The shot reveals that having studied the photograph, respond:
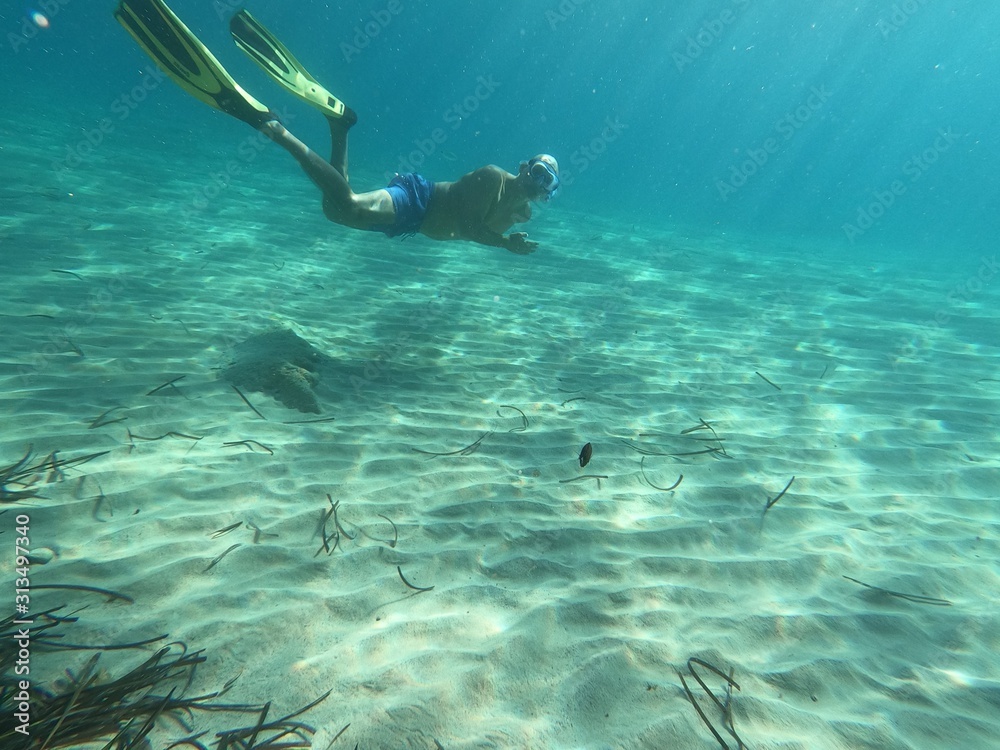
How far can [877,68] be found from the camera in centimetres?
10306

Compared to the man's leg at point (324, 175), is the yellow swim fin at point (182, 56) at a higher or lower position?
higher

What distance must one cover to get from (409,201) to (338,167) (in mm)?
1156

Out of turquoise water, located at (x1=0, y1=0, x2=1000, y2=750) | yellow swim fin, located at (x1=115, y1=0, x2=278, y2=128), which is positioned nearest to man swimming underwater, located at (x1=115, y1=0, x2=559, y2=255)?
yellow swim fin, located at (x1=115, y1=0, x2=278, y2=128)

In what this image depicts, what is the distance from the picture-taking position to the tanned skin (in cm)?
589

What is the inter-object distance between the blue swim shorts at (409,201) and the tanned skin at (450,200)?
9 centimetres

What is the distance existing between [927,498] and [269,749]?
5.10 meters

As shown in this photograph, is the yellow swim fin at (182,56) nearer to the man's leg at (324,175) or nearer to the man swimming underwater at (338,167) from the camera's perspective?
the man swimming underwater at (338,167)

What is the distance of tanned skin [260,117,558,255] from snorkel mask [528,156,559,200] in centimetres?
5

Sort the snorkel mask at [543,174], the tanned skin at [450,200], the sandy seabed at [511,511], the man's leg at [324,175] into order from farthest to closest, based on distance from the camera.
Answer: the snorkel mask at [543,174] < the tanned skin at [450,200] < the man's leg at [324,175] < the sandy seabed at [511,511]

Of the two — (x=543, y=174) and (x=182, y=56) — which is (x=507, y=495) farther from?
(x=182, y=56)

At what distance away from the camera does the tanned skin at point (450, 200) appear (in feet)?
19.3

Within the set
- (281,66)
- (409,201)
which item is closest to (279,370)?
(409,201)

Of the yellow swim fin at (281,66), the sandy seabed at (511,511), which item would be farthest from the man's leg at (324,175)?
the sandy seabed at (511,511)

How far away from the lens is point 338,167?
6.73 meters
